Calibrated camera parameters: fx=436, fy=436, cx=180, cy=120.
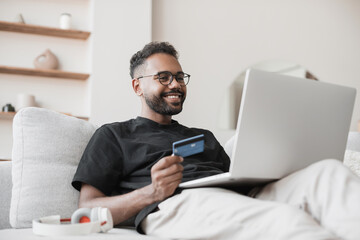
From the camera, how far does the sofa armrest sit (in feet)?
5.32

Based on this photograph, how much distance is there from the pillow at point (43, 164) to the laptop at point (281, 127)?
1.50 ft

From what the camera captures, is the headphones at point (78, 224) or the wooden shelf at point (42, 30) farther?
the wooden shelf at point (42, 30)

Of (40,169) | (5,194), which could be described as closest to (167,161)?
(40,169)

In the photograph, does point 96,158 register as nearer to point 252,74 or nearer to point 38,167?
point 38,167

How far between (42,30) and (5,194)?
2.52 metres

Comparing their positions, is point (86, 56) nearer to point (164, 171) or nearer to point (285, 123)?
point (164, 171)

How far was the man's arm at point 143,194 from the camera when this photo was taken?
132 centimetres

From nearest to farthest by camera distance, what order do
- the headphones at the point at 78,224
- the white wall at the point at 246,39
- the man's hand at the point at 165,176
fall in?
1. the headphones at the point at 78,224
2. the man's hand at the point at 165,176
3. the white wall at the point at 246,39

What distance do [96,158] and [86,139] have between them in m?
0.19

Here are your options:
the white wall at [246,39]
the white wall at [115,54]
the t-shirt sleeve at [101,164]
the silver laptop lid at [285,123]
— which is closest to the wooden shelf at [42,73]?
the white wall at [115,54]

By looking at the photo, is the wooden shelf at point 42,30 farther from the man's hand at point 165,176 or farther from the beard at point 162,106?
the man's hand at point 165,176

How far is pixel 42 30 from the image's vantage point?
3848 millimetres

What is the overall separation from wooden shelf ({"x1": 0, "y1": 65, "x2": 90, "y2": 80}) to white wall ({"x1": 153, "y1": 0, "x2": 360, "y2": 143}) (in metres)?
0.85

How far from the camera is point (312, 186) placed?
3.90ft
